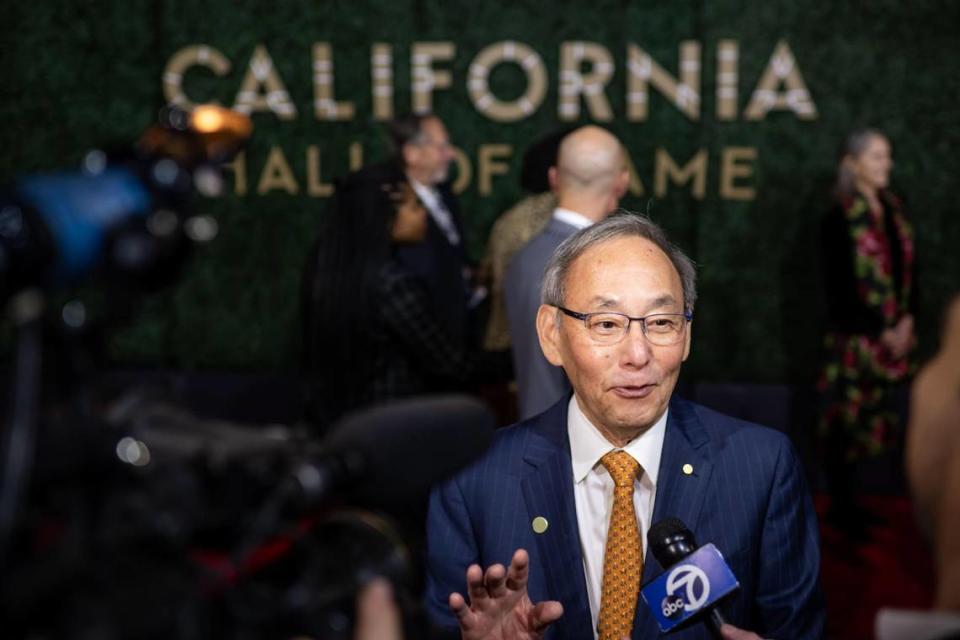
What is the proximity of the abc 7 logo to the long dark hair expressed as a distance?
157 centimetres

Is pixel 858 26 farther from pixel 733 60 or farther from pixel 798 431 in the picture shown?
pixel 798 431

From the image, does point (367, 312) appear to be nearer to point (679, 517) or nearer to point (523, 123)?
point (679, 517)

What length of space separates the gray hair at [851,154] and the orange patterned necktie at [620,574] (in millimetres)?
3267

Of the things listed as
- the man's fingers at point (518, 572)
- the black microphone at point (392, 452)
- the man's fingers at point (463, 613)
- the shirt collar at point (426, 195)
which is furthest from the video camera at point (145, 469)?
the shirt collar at point (426, 195)

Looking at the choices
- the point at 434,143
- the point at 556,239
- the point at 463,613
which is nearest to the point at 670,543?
the point at 463,613

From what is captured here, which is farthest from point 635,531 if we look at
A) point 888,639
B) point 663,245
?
point 888,639

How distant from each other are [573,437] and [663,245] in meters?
0.40

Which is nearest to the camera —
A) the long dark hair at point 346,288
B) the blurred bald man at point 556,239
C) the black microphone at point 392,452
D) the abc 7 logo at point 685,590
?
the black microphone at point 392,452

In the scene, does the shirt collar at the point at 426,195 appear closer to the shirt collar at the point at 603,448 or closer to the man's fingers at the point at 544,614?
the shirt collar at the point at 603,448

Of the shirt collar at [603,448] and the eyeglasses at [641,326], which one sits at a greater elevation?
the eyeglasses at [641,326]

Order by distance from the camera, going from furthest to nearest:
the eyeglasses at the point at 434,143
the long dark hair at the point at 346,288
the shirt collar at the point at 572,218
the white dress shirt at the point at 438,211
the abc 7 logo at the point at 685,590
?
1. the white dress shirt at the point at 438,211
2. the eyeglasses at the point at 434,143
3. the shirt collar at the point at 572,218
4. the long dark hair at the point at 346,288
5. the abc 7 logo at the point at 685,590

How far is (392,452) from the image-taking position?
105 centimetres

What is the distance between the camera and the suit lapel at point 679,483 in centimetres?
181

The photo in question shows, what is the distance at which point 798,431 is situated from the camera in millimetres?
5664
